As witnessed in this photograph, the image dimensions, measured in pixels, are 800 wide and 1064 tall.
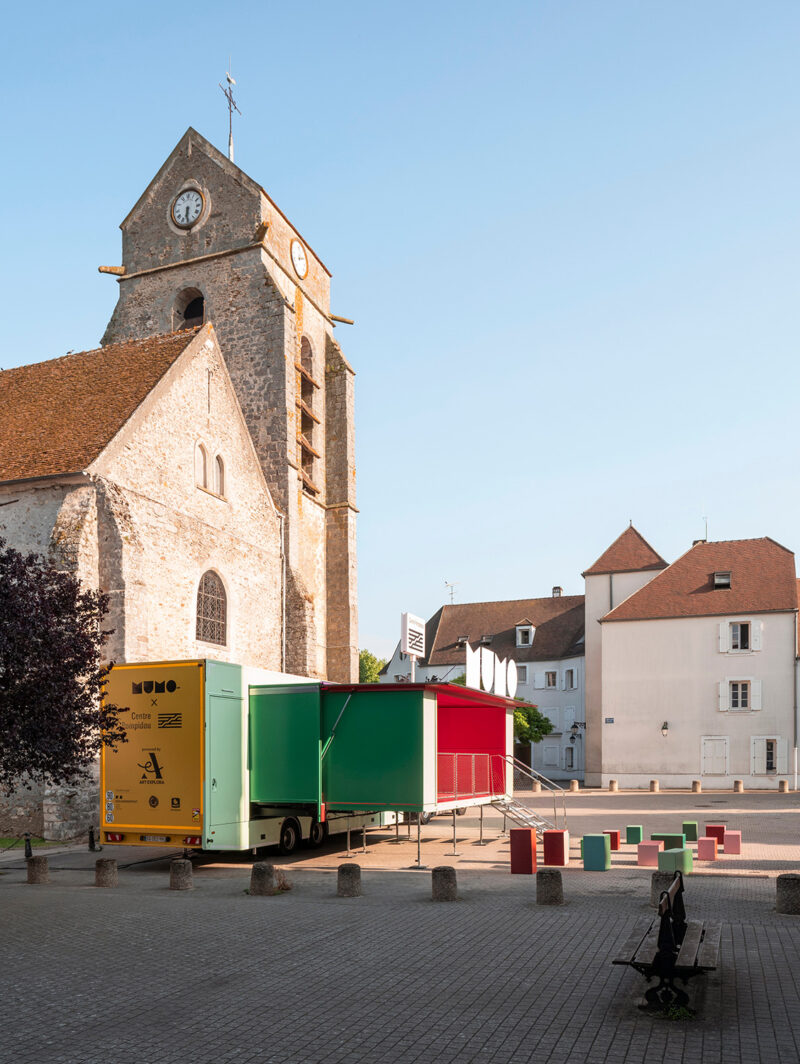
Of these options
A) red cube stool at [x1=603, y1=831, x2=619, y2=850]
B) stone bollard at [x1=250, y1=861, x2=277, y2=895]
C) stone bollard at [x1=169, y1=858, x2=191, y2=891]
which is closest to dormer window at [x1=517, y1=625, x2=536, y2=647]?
red cube stool at [x1=603, y1=831, x2=619, y2=850]

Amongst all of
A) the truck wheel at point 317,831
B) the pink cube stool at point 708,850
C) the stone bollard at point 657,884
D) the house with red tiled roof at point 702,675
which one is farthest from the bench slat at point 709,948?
the house with red tiled roof at point 702,675

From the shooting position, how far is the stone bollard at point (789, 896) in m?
10.9

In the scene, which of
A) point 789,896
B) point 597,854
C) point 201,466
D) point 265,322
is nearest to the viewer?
point 789,896

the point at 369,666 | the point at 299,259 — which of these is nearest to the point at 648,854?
the point at 299,259

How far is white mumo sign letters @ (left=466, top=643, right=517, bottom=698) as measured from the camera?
884 inches

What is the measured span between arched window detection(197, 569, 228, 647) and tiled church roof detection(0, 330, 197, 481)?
4713mm

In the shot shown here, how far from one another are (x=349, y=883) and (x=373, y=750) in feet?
11.3

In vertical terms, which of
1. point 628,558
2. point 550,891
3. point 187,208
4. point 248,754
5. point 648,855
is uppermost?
point 187,208

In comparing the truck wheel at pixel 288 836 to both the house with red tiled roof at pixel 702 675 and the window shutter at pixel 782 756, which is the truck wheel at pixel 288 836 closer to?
the house with red tiled roof at pixel 702 675

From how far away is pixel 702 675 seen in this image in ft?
137

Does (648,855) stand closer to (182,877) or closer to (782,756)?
(182,877)

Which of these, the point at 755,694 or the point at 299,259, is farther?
the point at 755,694

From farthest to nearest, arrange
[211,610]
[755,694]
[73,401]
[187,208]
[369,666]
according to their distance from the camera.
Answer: [369,666], [755,694], [187,208], [211,610], [73,401]

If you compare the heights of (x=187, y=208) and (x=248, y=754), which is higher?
(x=187, y=208)
